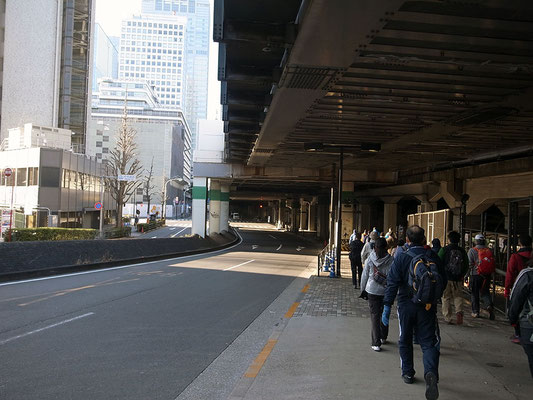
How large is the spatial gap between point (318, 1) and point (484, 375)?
5107 mm

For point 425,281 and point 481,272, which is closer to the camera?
point 425,281

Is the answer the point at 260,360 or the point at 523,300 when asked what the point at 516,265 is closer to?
the point at 523,300

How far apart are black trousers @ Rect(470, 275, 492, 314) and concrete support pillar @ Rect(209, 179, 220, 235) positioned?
3371 centimetres

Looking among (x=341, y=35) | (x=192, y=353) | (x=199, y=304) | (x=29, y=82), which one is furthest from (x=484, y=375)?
(x=29, y=82)

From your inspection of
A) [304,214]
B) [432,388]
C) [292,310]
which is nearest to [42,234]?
[292,310]

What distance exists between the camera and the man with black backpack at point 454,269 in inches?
320

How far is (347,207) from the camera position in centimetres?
3525

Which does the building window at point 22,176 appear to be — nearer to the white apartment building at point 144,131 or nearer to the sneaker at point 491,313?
the sneaker at point 491,313

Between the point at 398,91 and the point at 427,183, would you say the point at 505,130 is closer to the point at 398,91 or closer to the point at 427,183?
the point at 398,91

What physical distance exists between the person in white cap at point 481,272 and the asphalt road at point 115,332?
14.5ft

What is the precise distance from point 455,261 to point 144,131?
110 metres

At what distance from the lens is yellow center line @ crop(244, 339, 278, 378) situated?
5.46m

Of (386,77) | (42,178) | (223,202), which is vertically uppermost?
(386,77)

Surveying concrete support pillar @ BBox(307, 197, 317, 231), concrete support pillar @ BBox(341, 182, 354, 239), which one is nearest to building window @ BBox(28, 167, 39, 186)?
concrete support pillar @ BBox(341, 182, 354, 239)
